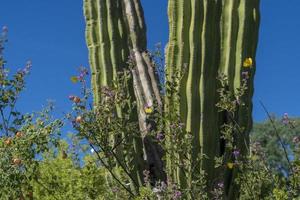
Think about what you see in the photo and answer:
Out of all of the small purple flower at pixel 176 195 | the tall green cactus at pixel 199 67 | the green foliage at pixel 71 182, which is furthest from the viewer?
the green foliage at pixel 71 182

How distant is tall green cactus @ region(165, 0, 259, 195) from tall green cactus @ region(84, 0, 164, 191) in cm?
88

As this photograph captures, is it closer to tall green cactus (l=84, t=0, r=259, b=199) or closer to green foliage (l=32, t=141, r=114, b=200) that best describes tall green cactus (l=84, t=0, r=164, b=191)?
tall green cactus (l=84, t=0, r=259, b=199)

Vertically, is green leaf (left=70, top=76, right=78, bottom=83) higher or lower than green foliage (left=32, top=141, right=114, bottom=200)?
higher

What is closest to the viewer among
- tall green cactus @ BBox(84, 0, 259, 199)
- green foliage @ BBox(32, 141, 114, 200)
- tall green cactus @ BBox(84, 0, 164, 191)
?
tall green cactus @ BBox(84, 0, 259, 199)

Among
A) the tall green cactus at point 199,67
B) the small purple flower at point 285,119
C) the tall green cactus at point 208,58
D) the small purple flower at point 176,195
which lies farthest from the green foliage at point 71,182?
the small purple flower at point 285,119

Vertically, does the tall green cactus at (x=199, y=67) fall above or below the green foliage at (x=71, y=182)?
above

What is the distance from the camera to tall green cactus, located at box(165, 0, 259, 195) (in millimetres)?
6668

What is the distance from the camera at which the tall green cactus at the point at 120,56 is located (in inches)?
297

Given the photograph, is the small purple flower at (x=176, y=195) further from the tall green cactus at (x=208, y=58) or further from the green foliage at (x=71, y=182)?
the green foliage at (x=71, y=182)

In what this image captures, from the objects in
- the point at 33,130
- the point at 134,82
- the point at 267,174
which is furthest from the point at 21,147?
the point at 267,174

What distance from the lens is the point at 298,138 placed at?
5.83m

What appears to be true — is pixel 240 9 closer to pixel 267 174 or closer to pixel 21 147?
pixel 267 174

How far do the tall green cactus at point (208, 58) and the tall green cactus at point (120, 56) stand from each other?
0.88 metres

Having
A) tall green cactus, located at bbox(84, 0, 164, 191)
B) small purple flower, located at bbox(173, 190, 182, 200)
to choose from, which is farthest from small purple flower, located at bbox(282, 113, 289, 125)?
tall green cactus, located at bbox(84, 0, 164, 191)
